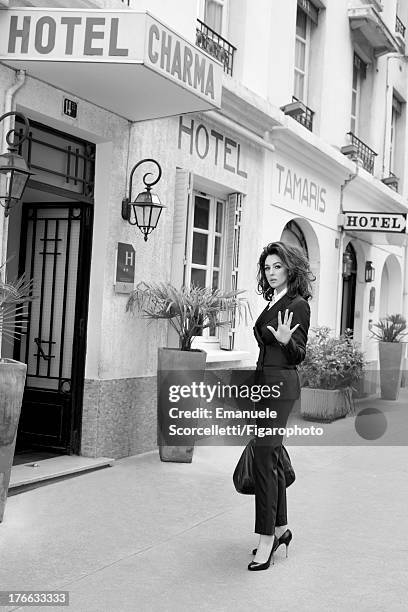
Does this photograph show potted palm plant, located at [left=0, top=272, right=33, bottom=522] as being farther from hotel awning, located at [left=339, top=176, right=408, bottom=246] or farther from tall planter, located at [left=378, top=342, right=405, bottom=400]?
tall planter, located at [left=378, top=342, right=405, bottom=400]

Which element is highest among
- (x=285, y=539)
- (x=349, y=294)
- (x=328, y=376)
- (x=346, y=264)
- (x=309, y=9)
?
(x=309, y=9)

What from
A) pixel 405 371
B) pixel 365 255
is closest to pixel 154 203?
pixel 365 255

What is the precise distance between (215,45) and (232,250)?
243 centimetres

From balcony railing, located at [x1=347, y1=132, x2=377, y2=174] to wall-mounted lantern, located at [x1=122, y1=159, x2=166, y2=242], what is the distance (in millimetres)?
7240

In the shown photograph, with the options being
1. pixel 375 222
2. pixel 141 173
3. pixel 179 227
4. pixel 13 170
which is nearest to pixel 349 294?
pixel 375 222

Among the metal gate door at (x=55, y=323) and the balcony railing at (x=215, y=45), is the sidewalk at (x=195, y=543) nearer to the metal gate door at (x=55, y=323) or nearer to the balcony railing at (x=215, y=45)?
the metal gate door at (x=55, y=323)

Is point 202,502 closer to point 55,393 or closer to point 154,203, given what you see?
point 55,393

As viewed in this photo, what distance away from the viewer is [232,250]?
31.8ft

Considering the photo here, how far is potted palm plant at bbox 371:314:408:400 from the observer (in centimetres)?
1434

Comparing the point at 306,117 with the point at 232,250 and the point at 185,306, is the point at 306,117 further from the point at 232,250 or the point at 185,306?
the point at 185,306

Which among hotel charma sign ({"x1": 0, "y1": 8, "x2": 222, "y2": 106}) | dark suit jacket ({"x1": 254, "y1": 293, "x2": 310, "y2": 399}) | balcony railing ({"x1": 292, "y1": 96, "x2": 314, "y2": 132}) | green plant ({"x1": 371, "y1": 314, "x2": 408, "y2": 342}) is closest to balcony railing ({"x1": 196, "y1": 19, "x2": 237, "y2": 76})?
balcony railing ({"x1": 292, "y1": 96, "x2": 314, "y2": 132})

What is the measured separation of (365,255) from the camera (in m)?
15.3

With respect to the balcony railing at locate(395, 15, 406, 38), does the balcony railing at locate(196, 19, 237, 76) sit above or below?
below

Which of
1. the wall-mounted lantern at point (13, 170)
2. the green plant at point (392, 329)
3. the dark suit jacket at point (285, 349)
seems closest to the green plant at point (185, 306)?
the wall-mounted lantern at point (13, 170)
